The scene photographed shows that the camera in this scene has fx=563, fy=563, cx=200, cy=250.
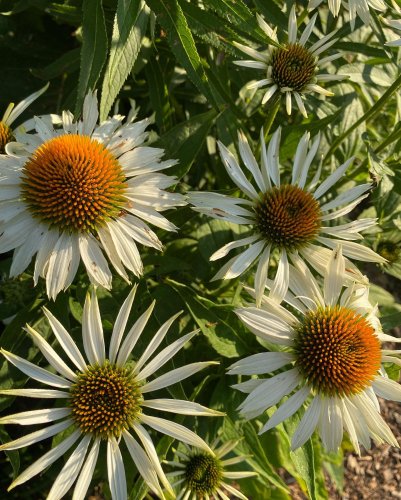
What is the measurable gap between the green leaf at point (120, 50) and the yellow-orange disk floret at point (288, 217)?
0.51 metres

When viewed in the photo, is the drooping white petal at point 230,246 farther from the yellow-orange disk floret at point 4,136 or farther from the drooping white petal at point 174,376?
the yellow-orange disk floret at point 4,136

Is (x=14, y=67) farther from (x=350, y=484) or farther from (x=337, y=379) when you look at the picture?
(x=350, y=484)

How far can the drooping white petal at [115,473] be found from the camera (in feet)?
4.17

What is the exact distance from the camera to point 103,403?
1.32m

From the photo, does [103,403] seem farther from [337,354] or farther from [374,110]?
[374,110]

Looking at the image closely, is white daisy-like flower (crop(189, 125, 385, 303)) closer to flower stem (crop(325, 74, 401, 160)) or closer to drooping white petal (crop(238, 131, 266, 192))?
drooping white petal (crop(238, 131, 266, 192))

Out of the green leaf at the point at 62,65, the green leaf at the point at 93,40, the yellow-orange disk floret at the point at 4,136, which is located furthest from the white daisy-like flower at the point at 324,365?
the green leaf at the point at 62,65

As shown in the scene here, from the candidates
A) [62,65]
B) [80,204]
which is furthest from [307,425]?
[62,65]

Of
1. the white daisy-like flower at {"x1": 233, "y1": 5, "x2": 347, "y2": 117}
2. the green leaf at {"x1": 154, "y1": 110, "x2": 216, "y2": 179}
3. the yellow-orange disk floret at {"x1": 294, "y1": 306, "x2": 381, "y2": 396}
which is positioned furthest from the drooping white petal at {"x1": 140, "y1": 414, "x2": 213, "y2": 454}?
the white daisy-like flower at {"x1": 233, "y1": 5, "x2": 347, "y2": 117}

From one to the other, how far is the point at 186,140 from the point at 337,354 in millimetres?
658

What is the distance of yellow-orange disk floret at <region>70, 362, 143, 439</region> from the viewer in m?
1.31

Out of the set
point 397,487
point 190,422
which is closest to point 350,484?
point 397,487

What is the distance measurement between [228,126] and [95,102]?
0.44 meters

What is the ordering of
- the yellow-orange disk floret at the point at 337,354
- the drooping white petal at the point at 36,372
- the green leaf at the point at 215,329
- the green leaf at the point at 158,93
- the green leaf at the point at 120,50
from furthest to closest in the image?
the green leaf at the point at 158,93 < the green leaf at the point at 215,329 < the yellow-orange disk floret at the point at 337,354 < the drooping white petal at the point at 36,372 < the green leaf at the point at 120,50
